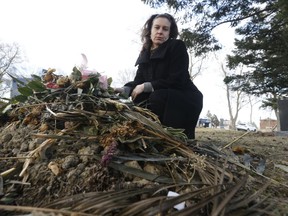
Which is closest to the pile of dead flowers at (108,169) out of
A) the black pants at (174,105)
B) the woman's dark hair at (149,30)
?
the black pants at (174,105)

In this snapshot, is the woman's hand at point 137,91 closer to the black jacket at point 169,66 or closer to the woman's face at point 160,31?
the black jacket at point 169,66

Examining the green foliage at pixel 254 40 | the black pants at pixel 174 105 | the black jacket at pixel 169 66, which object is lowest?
the black pants at pixel 174 105

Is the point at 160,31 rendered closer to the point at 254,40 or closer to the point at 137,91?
the point at 137,91

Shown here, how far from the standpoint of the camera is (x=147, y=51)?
2.68 meters

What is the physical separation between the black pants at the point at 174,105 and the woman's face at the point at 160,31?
44cm

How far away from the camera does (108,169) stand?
1.12 meters

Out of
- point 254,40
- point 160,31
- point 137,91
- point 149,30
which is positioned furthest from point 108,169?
point 254,40

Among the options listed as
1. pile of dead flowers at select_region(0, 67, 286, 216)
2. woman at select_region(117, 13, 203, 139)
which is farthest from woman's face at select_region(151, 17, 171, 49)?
pile of dead flowers at select_region(0, 67, 286, 216)

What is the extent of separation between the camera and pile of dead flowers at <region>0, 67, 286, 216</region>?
2.79 ft

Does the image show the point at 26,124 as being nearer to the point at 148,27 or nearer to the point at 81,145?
the point at 81,145

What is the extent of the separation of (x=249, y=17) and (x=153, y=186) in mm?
7566

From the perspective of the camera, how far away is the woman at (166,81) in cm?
238

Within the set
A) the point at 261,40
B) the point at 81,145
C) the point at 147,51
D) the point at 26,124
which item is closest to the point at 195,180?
the point at 81,145

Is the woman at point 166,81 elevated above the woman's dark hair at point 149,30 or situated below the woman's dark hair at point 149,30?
below
